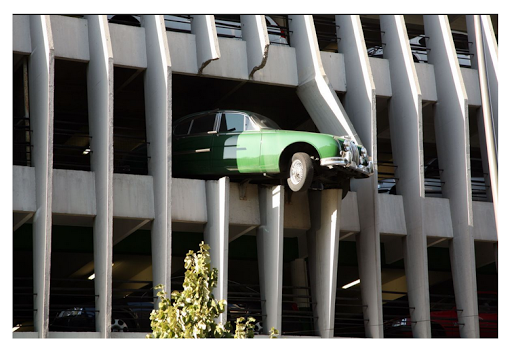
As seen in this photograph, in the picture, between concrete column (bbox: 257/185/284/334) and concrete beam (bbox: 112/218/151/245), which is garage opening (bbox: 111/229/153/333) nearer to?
concrete beam (bbox: 112/218/151/245)

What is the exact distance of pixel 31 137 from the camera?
1847 cm

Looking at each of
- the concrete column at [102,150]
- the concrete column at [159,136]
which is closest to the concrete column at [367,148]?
the concrete column at [159,136]

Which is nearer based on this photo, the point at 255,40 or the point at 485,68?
the point at 255,40

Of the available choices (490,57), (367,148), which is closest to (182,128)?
(367,148)

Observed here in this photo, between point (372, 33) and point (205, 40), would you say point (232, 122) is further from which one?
point (372, 33)

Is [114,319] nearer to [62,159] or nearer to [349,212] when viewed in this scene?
[349,212]

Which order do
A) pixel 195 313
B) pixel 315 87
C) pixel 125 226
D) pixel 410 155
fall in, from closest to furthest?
pixel 195 313, pixel 125 226, pixel 315 87, pixel 410 155

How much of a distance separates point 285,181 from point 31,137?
5186 millimetres

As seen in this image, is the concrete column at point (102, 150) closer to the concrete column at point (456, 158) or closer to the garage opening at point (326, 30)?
the garage opening at point (326, 30)

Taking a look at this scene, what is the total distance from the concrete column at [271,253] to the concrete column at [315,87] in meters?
2.20

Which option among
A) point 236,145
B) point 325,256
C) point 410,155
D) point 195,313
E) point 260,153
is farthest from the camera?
point 410,155

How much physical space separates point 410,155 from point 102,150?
7.22 meters

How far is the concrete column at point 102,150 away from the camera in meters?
17.4

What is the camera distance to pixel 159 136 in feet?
61.6
